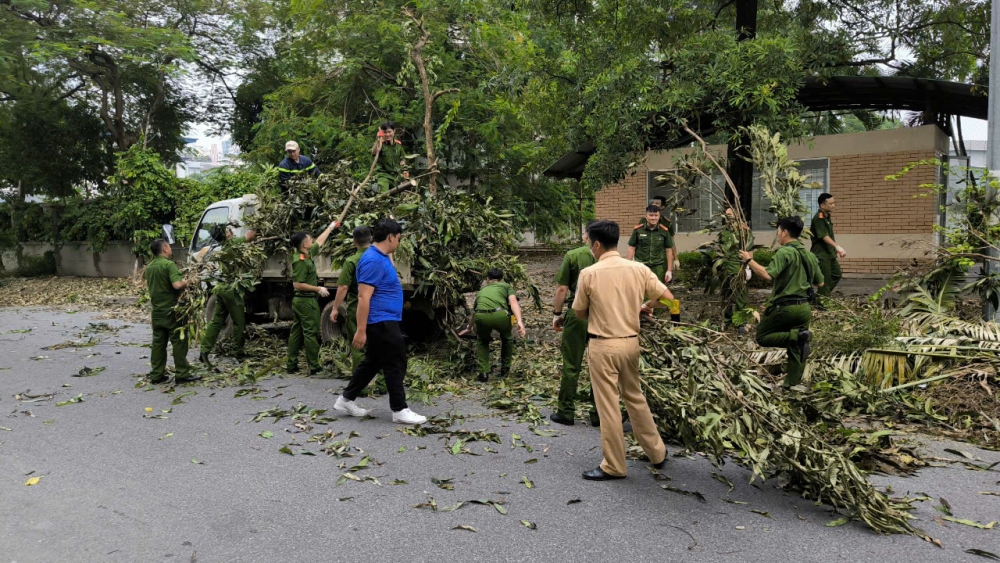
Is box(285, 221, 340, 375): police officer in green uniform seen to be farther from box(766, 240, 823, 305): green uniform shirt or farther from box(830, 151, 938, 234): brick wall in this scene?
box(830, 151, 938, 234): brick wall

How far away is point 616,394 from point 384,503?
1671 millimetres

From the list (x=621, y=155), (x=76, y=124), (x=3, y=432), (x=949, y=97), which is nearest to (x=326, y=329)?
(x=3, y=432)

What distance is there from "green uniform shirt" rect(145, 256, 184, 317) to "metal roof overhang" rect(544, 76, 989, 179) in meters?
7.54

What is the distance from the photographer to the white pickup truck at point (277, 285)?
8.61 m

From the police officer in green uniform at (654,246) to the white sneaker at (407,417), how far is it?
4.45m

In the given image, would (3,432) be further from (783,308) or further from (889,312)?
(889,312)

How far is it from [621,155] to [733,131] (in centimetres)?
175

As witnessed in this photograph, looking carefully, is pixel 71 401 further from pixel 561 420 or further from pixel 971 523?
pixel 971 523

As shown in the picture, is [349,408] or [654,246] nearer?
[349,408]

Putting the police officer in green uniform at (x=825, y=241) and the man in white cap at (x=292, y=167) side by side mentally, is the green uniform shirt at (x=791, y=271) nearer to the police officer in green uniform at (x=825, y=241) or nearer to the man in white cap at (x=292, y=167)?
the police officer in green uniform at (x=825, y=241)

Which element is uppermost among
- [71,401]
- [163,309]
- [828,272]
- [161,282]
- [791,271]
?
[791,271]

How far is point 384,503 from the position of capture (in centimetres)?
437

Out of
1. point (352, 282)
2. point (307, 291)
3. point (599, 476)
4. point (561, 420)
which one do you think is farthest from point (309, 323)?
point (599, 476)

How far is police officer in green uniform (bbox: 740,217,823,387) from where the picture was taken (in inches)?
247
